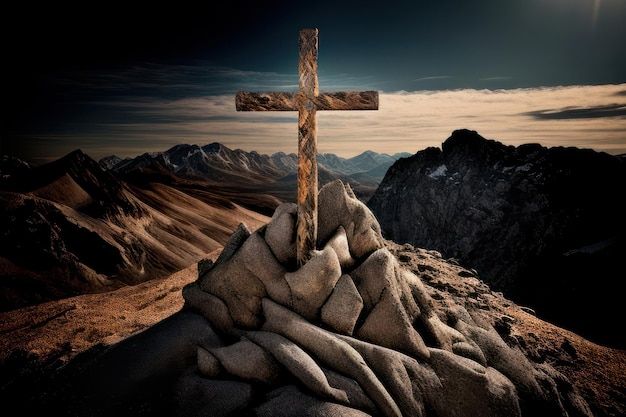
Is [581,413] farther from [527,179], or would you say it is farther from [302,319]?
[527,179]

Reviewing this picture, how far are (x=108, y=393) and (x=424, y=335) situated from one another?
755 cm

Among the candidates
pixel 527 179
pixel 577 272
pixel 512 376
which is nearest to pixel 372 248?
pixel 512 376

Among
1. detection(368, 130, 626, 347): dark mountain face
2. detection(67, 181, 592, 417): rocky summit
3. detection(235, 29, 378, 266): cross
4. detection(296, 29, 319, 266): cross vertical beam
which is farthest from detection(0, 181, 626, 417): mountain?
detection(368, 130, 626, 347): dark mountain face

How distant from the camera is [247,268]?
28.0ft

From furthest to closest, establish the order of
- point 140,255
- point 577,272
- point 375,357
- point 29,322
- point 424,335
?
point 577,272 → point 140,255 → point 29,322 → point 424,335 → point 375,357

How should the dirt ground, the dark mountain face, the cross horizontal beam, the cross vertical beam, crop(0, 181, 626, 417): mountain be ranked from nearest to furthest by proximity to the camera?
crop(0, 181, 626, 417): mountain
the cross vertical beam
the cross horizontal beam
the dirt ground
the dark mountain face

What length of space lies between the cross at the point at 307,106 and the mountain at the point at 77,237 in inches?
662

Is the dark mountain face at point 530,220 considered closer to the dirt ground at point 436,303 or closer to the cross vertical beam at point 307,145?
the dirt ground at point 436,303

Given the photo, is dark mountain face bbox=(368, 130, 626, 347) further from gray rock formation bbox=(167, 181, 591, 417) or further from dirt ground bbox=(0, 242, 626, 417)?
gray rock formation bbox=(167, 181, 591, 417)

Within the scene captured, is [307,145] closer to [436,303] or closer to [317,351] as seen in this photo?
[317,351]

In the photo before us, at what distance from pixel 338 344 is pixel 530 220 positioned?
4720cm

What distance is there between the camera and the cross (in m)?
7.66

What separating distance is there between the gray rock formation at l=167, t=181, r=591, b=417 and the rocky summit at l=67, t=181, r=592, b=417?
0.09 feet

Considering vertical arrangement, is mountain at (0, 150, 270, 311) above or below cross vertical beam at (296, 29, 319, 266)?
below
